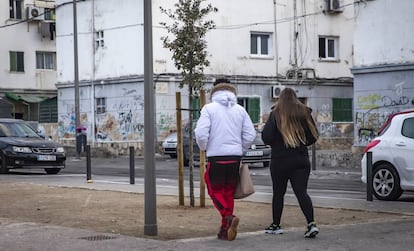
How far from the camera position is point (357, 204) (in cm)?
1187

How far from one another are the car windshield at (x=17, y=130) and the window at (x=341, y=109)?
19.0 meters

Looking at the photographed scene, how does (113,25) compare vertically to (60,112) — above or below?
above

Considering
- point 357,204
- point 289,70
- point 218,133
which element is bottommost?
point 357,204

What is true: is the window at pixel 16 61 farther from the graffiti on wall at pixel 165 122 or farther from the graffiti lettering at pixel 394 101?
the graffiti lettering at pixel 394 101

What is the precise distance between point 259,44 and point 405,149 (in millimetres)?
23385

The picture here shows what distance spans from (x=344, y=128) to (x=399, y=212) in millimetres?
26541

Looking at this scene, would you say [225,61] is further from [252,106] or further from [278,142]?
[278,142]

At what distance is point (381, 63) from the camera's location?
2322cm

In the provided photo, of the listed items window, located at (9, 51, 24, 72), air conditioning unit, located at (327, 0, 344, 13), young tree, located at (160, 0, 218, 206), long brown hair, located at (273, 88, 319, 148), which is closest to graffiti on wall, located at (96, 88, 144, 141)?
air conditioning unit, located at (327, 0, 344, 13)

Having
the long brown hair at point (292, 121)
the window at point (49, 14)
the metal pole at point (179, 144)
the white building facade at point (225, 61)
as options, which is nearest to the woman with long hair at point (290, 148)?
the long brown hair at point (292, 121)

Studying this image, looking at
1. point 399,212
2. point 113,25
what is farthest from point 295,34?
point 399,212

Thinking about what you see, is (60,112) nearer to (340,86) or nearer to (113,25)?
(113,25)

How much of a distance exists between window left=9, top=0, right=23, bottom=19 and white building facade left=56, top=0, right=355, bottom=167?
909 centimetres

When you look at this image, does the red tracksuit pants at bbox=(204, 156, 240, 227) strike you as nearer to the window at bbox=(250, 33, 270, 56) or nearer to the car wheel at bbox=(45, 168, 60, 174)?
the car wheel at bbox=(45, 168, 60, 174)
